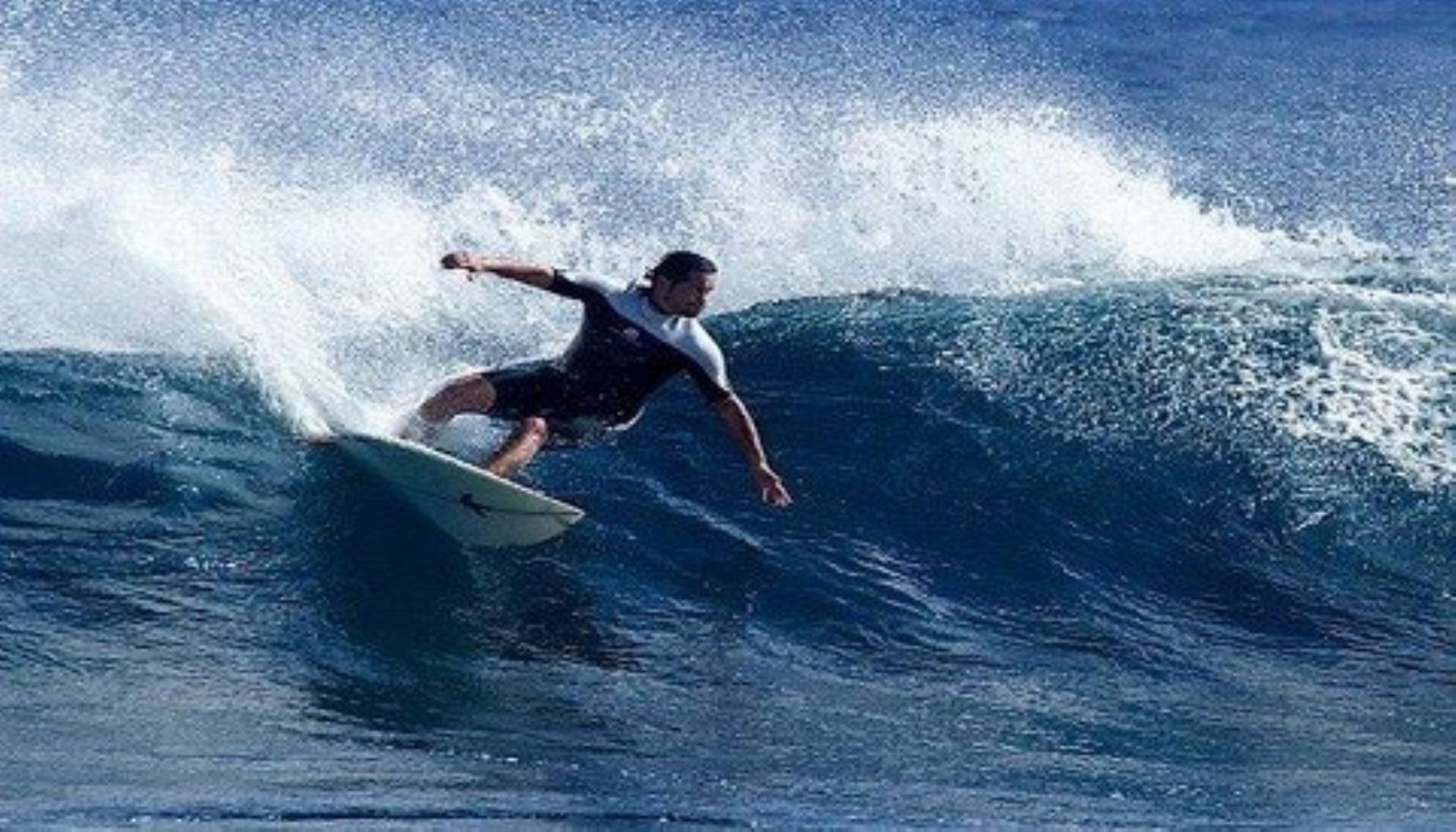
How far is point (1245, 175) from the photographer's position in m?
21.8

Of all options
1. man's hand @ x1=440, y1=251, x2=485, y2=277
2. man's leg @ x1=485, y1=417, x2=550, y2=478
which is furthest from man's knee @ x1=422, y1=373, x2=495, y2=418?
man's hand @ x1=440, y1=251, x2=485, y2=277

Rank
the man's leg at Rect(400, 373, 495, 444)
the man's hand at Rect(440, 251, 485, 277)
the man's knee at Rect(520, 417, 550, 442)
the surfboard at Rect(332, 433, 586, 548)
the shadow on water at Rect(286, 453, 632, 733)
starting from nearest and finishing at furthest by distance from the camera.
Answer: the shadow on water at Rect(286, 453, 632, 733) < the man's hand at Rect(440, 251, 485, 277) < the surfboard at Rect(332, 433, 586, 548) < the man's knee at Rect(520, 417, 550, 442) < the man's leg at Rect(400, 373, 495, 444)

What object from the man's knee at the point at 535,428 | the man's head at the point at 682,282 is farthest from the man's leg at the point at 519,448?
the man's head at the point at 682,282

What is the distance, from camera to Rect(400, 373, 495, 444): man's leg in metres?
11.5

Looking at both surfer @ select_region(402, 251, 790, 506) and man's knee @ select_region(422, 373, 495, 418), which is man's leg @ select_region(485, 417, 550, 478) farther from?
man's knee @ select_region(422, 373, 495, 418)

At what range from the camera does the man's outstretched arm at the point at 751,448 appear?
1099cm

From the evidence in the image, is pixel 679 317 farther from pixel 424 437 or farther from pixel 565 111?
pixel 565 111

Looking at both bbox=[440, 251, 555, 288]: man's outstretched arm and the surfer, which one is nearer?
bbox=[440, 251, 555, 288]: man's outstretched arm

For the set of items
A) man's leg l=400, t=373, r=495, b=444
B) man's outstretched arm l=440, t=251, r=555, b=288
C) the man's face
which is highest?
man's outstretched arm l=440, t=251, r=555, b=288

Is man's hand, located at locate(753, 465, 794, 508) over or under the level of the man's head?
Result: under

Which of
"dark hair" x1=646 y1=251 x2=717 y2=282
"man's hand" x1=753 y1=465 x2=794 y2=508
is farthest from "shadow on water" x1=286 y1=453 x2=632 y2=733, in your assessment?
"dark hair" x1=646 y1=251 x2=717 y2=282

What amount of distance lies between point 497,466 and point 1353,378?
184 inches

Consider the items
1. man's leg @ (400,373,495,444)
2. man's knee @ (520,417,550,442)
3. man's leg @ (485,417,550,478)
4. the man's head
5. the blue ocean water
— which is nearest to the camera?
the blue ocean water

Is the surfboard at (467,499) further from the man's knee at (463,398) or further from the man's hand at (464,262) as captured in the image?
the man's hand at (464,262)
